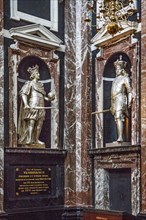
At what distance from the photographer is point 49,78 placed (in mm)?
10586

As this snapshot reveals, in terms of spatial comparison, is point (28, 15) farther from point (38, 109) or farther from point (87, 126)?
point (87, 126)

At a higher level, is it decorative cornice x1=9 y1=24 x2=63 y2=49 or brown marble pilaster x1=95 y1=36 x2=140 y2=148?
decorative cornice x1=9 y1=24 x2=63 y2=49

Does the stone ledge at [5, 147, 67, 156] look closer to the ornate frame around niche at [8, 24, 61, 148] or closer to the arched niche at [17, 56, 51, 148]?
the ornate frame around niche at [8, 24, 61, 148]

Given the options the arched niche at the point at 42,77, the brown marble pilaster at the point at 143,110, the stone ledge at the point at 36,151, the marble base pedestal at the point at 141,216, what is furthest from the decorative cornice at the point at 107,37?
the marble base pedestal at the point at 141,216

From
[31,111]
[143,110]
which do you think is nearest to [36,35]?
[31,111]

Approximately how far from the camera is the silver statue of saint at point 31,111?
9875 millimetres

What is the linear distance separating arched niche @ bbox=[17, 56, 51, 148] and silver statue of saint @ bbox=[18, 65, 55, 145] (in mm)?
254

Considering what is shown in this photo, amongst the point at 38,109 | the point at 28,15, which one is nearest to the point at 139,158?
the point at 38,109

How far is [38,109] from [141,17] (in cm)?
314

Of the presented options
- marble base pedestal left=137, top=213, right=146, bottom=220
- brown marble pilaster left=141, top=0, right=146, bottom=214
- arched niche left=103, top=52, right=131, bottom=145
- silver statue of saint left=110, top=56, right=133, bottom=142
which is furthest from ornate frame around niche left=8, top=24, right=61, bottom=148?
marble base pedestal left=137, top=213, right=146, bottom=220

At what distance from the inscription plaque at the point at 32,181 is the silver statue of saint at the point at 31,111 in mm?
643

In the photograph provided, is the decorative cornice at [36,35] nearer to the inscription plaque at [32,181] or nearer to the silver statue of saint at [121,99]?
the silver statue of saint at [121,99]

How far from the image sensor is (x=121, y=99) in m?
9.36

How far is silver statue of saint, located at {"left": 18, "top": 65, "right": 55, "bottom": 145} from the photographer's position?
988 cm
